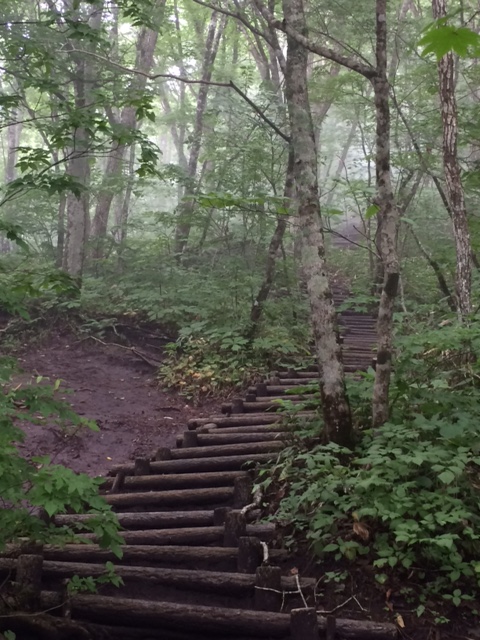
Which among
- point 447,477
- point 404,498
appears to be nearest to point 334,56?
point 447,477

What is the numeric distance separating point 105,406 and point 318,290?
534 cm

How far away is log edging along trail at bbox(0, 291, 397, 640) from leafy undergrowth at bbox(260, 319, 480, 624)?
33 centimetres

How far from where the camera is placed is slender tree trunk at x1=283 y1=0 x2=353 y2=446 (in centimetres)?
521

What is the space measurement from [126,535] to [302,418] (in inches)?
89.6

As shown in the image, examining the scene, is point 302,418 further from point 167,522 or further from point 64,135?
point 64,135

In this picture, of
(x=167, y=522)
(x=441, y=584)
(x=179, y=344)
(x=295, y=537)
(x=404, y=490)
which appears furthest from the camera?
(x=179, y=344)

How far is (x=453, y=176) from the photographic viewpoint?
7.93 m

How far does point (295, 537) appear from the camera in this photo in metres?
4.62

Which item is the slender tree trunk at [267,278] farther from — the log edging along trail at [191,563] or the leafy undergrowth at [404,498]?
the leafy undergrowth at [404,498]

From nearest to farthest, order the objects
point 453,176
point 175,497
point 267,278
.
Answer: point 175,497, point 453,176, point 267,278

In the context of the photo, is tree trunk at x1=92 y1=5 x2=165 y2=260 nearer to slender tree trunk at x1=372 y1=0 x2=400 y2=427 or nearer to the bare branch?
the bare branch

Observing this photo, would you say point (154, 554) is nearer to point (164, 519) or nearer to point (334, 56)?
point (164, 519)

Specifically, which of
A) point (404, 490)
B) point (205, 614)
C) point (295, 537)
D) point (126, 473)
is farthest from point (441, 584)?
point (126, 473)

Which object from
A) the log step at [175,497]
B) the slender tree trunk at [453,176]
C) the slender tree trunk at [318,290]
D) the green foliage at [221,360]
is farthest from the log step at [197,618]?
the green foliage at [221,360]
